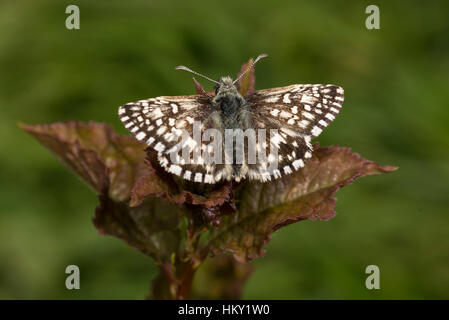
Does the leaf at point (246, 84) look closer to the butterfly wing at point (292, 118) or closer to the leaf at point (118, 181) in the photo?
the butterfly wing at point (292, 118)

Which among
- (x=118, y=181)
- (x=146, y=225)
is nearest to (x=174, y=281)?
(x=146, y=225)

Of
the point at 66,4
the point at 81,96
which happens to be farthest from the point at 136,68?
the point at 66,4

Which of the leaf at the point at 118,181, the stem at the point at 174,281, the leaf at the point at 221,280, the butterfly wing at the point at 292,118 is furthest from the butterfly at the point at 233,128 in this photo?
the leaf at the point at 221,280

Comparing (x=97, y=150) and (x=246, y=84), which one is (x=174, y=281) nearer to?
(x=97, y=150)

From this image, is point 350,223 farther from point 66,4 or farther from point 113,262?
point 66,4

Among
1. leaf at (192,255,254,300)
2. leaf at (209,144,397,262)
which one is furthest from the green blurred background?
leaf at (209,144,397,262)
